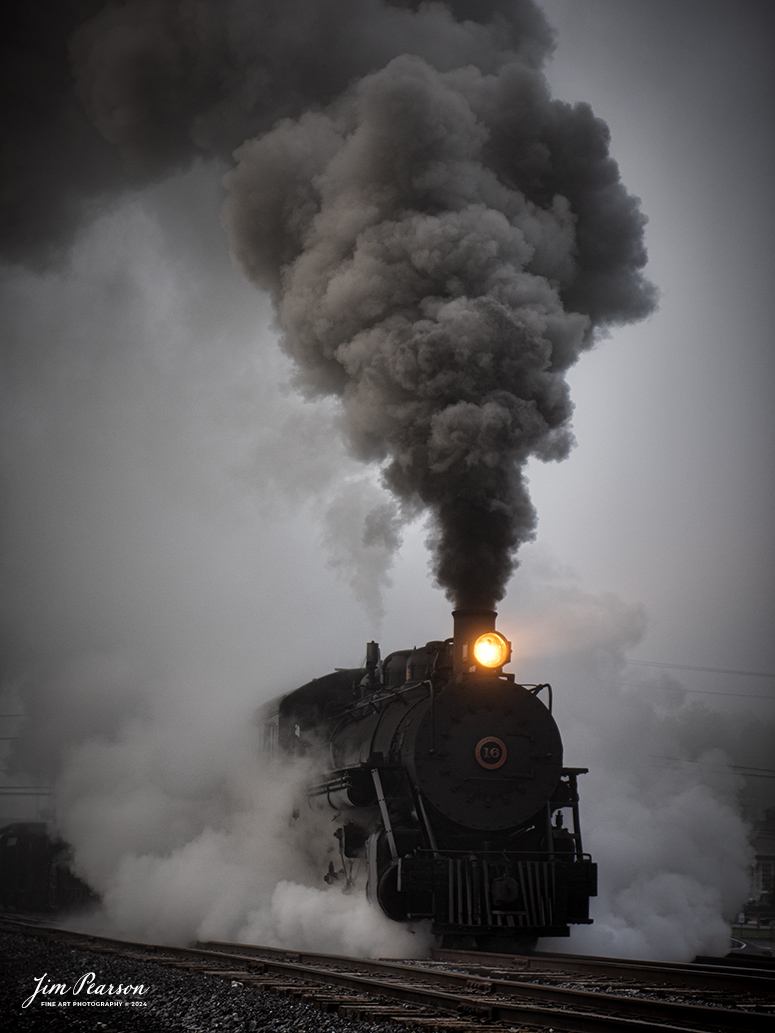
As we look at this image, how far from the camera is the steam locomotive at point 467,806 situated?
8.89 meters

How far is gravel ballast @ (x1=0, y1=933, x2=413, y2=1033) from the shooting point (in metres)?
4.99

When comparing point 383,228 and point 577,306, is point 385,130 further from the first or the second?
point 577,306

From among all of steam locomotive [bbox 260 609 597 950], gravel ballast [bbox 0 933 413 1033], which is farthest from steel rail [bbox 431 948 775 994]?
gravel ballast [bbox 0 933 413 1033]

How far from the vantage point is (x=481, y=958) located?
27.3ft

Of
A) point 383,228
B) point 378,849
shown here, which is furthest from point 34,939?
point 383,228

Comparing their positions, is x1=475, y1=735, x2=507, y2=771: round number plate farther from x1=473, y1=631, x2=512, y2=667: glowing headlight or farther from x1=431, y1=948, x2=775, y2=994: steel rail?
x1=431, y1=948, x2=775, y2=994: steel rail

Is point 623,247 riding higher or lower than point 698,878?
higher

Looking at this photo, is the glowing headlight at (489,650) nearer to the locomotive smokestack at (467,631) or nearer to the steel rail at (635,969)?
the locomotive smokestack at (467,631)

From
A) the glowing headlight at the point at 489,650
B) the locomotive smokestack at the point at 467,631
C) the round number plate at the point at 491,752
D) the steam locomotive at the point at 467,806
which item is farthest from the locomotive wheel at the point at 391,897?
the glowing headlight at the point at 489,650

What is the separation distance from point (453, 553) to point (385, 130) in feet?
19.5

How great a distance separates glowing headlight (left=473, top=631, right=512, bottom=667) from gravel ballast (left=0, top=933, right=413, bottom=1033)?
408 cm

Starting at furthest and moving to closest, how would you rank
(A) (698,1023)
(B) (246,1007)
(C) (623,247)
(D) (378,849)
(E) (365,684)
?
(C) (623,247) < (E) (365,684) < (D) (378,849) < (B) (246,1007) < (A) (698,1023)
